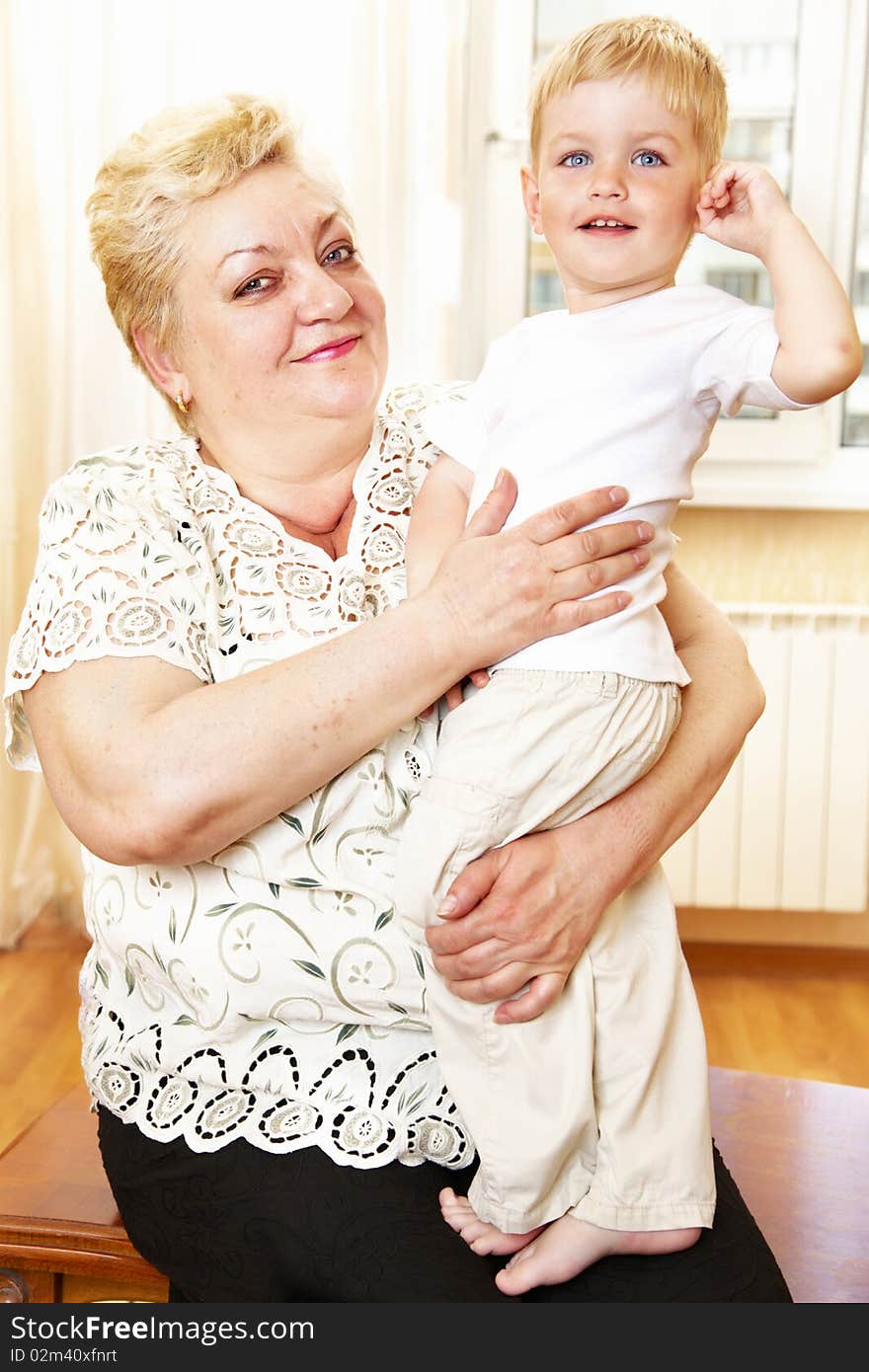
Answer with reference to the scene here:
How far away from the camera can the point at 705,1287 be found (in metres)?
1.15

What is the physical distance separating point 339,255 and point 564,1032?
3.02ft

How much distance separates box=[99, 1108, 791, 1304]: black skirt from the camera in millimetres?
1151

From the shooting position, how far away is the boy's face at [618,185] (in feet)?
3.83

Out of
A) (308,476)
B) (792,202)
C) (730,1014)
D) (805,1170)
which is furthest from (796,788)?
(308,476)

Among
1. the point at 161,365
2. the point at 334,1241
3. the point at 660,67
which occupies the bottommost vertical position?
the point at 334,1241

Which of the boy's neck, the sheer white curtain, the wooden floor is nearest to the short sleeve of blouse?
the boy's neck

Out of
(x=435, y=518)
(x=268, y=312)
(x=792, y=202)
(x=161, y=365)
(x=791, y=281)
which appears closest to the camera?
(x=791, y=281)

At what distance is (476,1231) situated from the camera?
1.17 meters

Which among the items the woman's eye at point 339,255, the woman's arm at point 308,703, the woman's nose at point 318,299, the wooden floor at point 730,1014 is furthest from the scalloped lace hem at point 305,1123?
the wooden floor at point 730,1014

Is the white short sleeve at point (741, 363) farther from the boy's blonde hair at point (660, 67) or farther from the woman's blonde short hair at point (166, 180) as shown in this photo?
the woman's blonde short hair at point (166, 180)

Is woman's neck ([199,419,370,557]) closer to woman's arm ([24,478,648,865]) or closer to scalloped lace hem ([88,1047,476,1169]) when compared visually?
woman's arm ([24,478,648,865])

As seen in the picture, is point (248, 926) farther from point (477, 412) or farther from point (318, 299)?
point (318, 299)

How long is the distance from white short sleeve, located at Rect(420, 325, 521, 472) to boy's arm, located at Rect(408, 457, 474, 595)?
0.02 metres

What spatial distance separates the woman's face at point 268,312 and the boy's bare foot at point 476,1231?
0.83 meters
